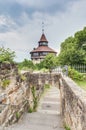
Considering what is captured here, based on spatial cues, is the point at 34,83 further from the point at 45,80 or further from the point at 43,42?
the point at 43,42

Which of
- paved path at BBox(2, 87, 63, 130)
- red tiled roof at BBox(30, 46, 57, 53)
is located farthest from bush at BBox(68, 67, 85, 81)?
red tiled roof at BBox(30, 46, 57, 53)

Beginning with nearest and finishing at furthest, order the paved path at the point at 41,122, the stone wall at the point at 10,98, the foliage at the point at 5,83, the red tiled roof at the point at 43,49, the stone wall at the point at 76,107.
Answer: the stone wall at the point at 76,107, the stone wall at the point at 10,98, the foliage at the point at 5,83, the paved path at the point at 41,122, the red tiled roof at the point at 43,49

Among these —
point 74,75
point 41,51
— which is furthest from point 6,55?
point 41,51

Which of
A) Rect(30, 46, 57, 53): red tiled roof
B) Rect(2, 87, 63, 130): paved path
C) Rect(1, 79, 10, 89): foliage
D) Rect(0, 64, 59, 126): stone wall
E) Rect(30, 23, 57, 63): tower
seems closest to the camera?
Rect(0, 64, 59, 126): stone wall

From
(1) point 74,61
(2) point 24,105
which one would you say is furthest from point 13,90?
(1) point 74,61

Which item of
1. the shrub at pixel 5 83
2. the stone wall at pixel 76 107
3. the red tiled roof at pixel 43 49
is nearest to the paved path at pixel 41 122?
the shrub at pixel 5 83

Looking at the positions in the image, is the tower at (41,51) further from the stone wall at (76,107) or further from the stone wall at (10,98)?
the stone wall at (76,107)

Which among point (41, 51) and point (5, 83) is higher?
point (41, 51)

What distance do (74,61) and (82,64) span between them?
31.4 inches

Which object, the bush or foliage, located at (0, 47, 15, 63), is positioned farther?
the bush

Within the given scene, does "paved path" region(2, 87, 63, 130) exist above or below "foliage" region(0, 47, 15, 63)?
below

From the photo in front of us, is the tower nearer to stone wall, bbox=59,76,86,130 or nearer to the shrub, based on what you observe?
the shrub

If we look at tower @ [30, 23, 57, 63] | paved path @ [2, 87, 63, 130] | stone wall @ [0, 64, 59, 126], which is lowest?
paved path @ [2, 87, 63, 130]

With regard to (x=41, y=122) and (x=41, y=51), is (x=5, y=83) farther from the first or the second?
(x=41, y=51)
